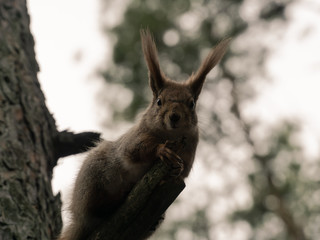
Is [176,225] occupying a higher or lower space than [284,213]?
higher

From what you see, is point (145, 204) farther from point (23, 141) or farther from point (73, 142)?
point (73, 142)

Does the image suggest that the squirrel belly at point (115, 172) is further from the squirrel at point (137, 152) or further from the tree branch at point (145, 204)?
the tree branch at point (145, 204)

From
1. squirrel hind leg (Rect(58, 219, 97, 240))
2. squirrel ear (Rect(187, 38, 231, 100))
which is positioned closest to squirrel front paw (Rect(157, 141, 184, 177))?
squirrel hind leg (Rect(58, 219, 97, 240))

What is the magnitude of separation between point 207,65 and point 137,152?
76cm

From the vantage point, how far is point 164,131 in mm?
2508

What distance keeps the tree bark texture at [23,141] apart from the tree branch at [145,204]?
1.82 ft

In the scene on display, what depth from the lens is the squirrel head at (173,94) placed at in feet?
8.00

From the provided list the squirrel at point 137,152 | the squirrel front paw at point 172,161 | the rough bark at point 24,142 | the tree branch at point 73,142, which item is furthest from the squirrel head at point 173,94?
the rough bark at point 24,142

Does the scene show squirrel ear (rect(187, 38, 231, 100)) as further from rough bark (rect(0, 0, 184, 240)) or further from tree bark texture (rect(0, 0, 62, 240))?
tree bark texture (rect(0, 0, 62, 240))

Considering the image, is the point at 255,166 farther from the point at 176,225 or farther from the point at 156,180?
the point at 156,180

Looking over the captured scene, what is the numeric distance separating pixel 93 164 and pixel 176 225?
8.77 meters

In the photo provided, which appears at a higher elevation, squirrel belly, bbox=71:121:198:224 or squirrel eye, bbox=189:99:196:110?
squirrel eye, bbox=189:99:196:110

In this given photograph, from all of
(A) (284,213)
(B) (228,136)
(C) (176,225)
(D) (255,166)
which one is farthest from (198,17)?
(C) (176,225)

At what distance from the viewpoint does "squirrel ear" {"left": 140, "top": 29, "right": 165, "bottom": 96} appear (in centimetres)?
241
